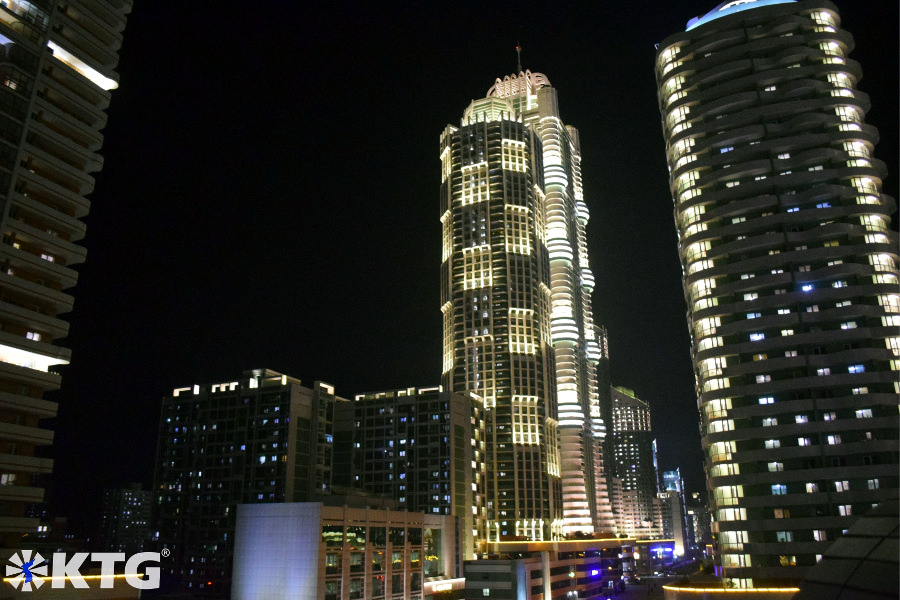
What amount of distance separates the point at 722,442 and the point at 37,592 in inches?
4124

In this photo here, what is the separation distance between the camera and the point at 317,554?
126625 mm

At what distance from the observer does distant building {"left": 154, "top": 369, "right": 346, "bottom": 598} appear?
179m

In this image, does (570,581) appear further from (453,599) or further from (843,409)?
(843,409)

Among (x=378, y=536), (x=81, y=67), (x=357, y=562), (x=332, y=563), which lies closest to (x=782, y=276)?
(x=378, y=536)

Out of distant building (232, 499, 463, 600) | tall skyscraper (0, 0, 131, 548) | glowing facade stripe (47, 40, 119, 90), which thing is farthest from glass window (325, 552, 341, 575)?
glowing facade stripe (47, 40, 119, 90)

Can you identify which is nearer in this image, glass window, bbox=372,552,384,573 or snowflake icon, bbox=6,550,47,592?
snowflake icon, bbox=6,550,47,592

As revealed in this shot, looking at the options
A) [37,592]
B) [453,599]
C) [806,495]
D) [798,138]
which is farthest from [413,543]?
[798,138]

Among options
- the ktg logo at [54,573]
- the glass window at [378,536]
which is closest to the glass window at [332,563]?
the glass window at [378,536]

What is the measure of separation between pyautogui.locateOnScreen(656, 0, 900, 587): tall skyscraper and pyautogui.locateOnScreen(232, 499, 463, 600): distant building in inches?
2623

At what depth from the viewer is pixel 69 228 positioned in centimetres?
8906

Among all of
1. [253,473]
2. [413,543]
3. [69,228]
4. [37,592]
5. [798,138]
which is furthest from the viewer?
[253,473]

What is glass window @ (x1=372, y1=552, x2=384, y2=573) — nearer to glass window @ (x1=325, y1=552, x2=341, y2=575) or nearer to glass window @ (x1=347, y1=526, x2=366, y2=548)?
glass window @ (x1=347, y1=526, x2=366, y2=548)

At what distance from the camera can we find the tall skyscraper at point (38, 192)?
79.3 m

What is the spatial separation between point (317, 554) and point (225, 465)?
72323mm
